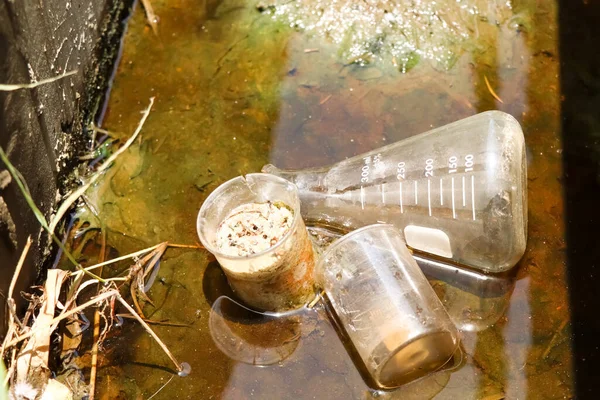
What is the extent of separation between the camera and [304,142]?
2.75 metres

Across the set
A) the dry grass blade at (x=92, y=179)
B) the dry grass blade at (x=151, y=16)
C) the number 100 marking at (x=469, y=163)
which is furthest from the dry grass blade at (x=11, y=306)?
the number 100 marking at (x=469, y=163)

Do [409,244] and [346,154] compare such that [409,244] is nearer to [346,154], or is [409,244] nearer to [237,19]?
[346,154]

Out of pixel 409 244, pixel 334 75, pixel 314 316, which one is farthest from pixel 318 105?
pixel 314 316

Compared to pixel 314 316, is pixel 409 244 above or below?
above

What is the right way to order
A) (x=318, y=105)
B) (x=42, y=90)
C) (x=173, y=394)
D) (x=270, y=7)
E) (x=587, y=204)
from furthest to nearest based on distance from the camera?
(x=270, y=7) → (x=318, y=105) → (x=587, y=204) → (x=42, y=90) → (x=173, y=394)

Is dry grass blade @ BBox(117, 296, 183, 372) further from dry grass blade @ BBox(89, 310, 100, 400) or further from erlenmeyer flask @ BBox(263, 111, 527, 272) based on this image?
erlenmeyer flask @ BBox(263, 111, 527, 272)

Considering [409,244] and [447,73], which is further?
[447,73]

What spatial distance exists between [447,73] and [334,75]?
532 millimetres

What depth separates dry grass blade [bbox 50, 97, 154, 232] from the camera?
7.97ft

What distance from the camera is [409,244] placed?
2377mm

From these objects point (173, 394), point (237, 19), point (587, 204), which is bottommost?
point (173, 394)

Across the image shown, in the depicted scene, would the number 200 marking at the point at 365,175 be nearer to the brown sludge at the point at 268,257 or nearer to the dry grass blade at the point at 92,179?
the brown sludge at the point at 268,257

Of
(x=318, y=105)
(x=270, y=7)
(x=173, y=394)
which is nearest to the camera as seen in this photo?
(x=173, y=394)

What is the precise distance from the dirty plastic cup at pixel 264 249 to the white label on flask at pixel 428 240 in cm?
38
